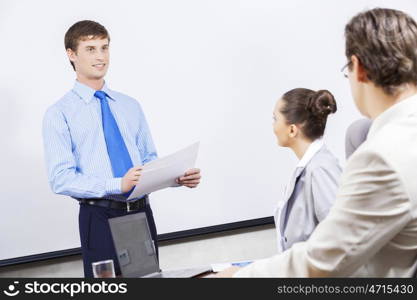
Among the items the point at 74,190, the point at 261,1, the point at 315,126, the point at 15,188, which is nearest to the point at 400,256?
the point at 315,126

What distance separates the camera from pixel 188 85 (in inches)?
147

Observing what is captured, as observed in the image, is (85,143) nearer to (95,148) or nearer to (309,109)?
(95,148)

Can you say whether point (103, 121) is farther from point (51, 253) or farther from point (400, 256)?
point (400, 256)

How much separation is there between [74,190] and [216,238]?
1253 millimetres

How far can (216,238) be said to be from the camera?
381cm

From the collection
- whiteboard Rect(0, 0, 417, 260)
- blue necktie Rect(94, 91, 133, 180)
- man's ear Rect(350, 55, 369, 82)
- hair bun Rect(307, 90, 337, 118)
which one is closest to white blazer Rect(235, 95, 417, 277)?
man's ear Rect(350, 55, 369, 82)

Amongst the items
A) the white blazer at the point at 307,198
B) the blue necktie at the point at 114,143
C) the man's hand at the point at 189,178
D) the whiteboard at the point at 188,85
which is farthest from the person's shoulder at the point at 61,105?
the white blazer at the point at 307,198

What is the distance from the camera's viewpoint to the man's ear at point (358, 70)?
137cm

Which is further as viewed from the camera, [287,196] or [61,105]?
[61,105]

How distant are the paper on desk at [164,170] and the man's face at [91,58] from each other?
2.22ft

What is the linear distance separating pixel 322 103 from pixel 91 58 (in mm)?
1145

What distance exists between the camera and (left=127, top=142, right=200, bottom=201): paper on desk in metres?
2.53

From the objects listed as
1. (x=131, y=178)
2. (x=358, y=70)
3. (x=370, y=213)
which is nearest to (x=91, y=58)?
(x=131, y=178)

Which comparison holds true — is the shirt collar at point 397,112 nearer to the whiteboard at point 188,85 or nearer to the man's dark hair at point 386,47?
the man's dark hair at point 386,47
